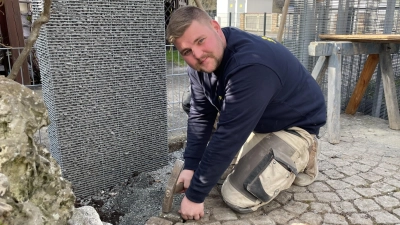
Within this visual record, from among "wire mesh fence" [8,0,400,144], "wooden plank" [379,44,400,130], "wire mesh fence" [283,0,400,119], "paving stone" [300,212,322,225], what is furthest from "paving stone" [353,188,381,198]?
"wire mesh fence" [283,0,400,119]

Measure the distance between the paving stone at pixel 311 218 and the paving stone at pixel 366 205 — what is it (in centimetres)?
34

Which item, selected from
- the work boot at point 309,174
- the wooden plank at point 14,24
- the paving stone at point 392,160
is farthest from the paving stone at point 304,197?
the wooden plank at point 14,24

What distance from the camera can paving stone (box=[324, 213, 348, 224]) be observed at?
7.54 feet

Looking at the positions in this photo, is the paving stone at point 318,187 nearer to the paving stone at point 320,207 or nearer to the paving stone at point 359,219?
the paving stone at point 320,207

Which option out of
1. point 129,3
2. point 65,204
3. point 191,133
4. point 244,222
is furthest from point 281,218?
point 129,3

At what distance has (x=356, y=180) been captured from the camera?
2.89 meters

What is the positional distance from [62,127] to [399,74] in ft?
14.5

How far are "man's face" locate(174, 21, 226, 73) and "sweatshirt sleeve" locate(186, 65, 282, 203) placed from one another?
0.50 ft

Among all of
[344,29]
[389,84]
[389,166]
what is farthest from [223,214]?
[344,29]

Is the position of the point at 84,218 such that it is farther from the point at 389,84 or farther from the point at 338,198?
the point at 389,84

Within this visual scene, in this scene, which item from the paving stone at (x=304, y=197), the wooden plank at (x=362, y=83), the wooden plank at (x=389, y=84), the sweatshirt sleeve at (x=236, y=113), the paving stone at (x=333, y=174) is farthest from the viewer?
the wooden plank at (x=362, y=83)

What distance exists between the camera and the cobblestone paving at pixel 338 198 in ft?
7.64

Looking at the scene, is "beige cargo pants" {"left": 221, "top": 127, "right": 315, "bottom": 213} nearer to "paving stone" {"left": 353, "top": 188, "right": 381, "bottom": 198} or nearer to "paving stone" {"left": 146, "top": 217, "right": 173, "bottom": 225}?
"paving stone" {"left": 146, "top": 217, "right": 173, "bottom": 225}

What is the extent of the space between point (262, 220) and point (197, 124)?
80 cm
